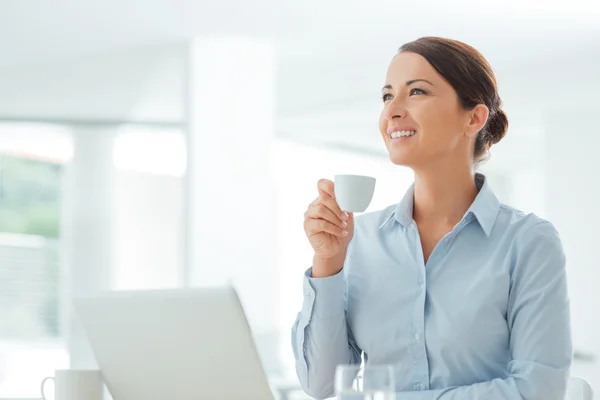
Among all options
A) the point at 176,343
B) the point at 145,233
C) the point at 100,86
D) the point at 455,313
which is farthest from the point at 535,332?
the point at 145,233

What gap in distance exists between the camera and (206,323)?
1530 mm

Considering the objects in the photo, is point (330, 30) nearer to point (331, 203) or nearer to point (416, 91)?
point (416, 91)

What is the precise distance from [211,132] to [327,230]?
382 cm

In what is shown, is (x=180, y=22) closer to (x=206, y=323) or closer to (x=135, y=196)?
(x=135, y=196)

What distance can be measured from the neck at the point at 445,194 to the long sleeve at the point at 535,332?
18cm

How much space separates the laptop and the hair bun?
2.55 ft

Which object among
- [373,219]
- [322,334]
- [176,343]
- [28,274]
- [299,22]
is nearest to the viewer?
[176,343]

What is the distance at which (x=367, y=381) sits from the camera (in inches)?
46.8

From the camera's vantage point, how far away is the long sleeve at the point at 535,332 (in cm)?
164

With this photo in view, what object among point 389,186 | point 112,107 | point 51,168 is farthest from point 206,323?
point 389,186

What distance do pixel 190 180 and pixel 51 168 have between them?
6.43ft

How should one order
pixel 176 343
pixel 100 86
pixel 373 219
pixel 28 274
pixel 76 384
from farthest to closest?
pixel 28 274, pixel 100 86, pixel 373 219, pixel 76 384, pixel 176 343

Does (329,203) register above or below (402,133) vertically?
below

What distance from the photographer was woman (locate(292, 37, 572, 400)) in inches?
66.3
